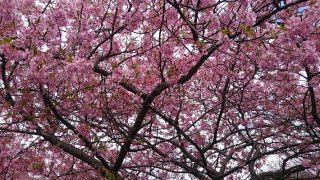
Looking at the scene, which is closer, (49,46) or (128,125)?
(49,46)

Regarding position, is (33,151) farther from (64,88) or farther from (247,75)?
(247,75)

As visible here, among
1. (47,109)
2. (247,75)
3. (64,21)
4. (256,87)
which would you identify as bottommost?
(47,109)

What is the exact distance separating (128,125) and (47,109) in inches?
95.9

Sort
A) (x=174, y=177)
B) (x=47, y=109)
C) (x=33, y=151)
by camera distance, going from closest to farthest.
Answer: (x=47, y=109)
(x=33, y=151)
(x=174, y=177)

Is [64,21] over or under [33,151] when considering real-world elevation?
under

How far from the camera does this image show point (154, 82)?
7043 mm

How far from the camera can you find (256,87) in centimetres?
916

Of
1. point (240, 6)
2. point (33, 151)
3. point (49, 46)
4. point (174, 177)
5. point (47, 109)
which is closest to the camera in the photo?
point (240, 6)

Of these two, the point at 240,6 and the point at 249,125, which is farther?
the point at 249,125

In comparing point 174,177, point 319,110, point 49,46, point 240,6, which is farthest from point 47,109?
point 174,177

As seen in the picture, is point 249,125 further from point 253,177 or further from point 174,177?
point 174,177

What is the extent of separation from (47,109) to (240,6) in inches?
124

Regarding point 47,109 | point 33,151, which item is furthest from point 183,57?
point 33,151

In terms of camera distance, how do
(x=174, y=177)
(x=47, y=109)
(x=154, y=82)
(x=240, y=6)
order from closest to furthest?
(x=240, y=6), (x=47, y=109), (x=154, y=82), (x=174, y=177)
